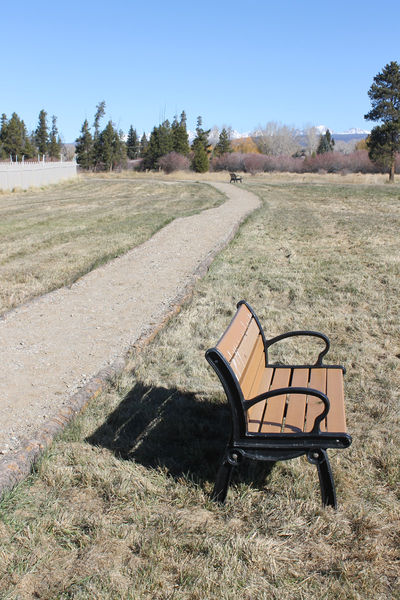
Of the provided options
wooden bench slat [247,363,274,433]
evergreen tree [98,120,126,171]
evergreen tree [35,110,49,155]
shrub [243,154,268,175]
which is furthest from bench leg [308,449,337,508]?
evergreen tree [35,110,49,155]

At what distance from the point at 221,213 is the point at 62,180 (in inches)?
1111

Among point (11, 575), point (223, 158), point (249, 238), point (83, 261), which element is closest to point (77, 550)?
point (11, 575)

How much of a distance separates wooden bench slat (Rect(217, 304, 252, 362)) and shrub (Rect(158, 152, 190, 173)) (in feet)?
211

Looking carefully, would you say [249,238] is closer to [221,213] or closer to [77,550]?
[221,213]

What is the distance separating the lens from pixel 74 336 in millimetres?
5773

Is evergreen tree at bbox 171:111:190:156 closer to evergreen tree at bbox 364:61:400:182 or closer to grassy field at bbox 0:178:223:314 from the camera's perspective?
evergreen tree at bbox 364:61:400:182

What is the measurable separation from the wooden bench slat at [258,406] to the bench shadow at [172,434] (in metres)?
0.38

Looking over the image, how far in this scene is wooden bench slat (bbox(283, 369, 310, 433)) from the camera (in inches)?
122

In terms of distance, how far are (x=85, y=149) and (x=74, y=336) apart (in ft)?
259

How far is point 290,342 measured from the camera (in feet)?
18.5

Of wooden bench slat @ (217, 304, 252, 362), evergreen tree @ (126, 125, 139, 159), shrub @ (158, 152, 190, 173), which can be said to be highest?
evergreen tree @ (126, 125, 139, 159)

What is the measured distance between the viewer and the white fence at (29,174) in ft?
102

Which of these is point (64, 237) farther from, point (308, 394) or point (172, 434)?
point (308, 394)

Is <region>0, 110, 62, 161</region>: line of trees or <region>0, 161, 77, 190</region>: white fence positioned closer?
<region>0, 161, 77, 190</region>: white fence
